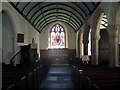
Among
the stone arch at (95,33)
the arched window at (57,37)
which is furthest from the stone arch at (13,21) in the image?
the arched window at (57,37)

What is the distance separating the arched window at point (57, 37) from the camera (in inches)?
1089

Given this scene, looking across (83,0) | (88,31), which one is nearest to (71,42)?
(88,31)

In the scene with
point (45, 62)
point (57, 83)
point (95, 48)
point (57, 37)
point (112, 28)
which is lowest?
point (57, 83)

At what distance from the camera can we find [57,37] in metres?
27.8

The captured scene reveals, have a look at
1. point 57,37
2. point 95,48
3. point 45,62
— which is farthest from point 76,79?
point 57,37

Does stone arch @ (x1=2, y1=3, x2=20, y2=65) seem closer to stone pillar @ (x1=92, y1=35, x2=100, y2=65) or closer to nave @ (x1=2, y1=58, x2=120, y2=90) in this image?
nave @ (x1=2, y1=58, x2=120, y2=90)

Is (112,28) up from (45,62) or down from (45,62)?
up

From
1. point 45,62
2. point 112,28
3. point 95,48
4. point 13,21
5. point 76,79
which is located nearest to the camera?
point 76,79

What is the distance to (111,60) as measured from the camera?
33.5 ft

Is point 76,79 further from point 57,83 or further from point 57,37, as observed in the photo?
point 57,37

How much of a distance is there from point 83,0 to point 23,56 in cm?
485

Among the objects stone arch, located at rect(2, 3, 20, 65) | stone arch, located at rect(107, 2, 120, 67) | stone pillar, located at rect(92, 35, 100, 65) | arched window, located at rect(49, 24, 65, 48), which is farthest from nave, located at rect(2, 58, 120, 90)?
arched window, located at rect(49, 24, 65, 48)

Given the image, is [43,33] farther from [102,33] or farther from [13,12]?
[13,12]

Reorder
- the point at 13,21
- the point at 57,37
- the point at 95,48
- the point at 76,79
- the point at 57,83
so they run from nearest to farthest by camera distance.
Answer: the point at 76,79
the point at 57,83
the point at 13,21
the point at 95,48
the point at 57,37
